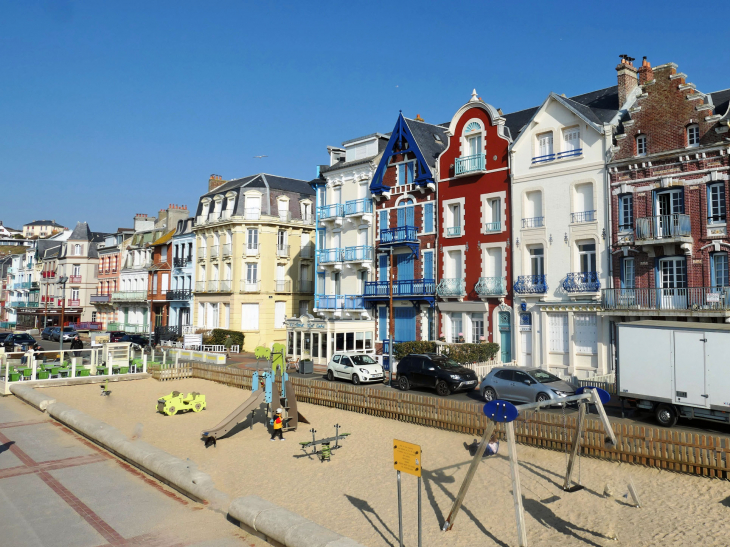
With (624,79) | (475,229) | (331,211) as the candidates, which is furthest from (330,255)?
(624,79)

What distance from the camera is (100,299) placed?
6719cm

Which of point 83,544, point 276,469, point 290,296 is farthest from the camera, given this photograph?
point 290,296

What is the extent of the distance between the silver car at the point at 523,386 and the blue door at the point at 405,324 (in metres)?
13.5

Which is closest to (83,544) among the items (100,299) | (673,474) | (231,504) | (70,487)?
(231,504)

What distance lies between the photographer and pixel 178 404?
22.5 m

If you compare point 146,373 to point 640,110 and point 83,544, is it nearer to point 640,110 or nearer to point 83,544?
point 83,544

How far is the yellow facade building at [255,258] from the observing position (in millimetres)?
47562

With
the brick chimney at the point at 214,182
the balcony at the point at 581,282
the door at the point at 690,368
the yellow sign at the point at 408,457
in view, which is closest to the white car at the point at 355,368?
the balcony at the point at 581,282

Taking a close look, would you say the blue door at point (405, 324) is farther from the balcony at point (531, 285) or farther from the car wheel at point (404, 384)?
the car wheel at point (404, 384)

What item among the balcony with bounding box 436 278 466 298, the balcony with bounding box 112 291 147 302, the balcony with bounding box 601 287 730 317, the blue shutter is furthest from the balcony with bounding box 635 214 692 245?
the balcony with bounding box 112 291 147 302

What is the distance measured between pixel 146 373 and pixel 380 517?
24937 millimetres

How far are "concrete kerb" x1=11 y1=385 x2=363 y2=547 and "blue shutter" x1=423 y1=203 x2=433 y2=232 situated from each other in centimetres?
2123

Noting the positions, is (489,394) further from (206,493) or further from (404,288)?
(404,288)

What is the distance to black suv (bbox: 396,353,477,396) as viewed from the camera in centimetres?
2334
